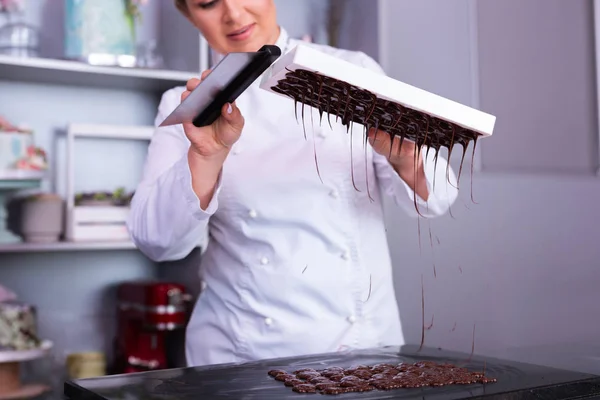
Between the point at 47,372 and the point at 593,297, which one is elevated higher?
the point at 593,297

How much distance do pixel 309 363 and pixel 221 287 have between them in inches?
15.6

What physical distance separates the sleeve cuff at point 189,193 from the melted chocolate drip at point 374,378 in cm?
36

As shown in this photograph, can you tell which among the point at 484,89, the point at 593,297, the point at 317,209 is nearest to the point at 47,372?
the point at 317,209

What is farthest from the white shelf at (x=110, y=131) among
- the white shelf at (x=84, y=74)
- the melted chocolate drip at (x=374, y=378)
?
the melted chocolate drip at (x=374, y=378)

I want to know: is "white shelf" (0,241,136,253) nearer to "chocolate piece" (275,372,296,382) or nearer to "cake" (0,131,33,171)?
"cake" (0,131,33,171)

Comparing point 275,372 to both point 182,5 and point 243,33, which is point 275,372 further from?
point 182,5

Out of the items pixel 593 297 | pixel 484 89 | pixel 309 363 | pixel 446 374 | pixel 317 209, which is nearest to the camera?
pixel 446 374

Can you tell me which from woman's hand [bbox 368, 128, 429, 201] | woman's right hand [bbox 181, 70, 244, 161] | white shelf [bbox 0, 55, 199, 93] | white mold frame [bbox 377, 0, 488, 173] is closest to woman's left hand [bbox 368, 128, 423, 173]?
woman's hand [bbox 368, 128, 429, 201]

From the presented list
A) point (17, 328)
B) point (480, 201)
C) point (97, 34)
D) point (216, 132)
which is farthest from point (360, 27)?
point (17, 328)

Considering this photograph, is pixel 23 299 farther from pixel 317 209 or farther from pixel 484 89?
pixel 484 89

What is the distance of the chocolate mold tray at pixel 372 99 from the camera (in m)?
1.06

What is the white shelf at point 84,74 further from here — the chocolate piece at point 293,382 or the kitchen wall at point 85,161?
the chocolate piece at point 293,382

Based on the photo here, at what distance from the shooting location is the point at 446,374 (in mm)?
1201

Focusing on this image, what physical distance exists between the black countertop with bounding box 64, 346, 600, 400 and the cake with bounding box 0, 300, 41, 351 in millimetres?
1227
